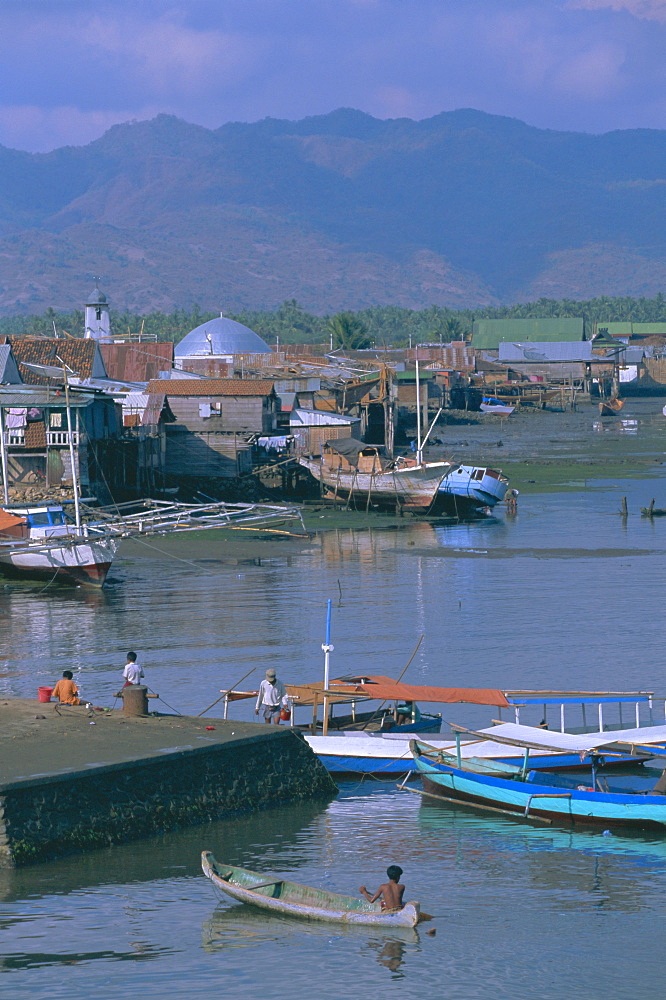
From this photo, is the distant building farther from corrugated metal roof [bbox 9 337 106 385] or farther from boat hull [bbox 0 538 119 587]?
boat hull [bbox 0 538 119 587]

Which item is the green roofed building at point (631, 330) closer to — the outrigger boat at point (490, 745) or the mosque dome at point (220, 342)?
the mosque dome at point (220, 342)

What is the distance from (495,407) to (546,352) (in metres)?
29.7

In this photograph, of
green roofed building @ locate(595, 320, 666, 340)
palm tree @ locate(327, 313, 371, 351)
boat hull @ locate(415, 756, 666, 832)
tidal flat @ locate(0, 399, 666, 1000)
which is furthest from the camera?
green roofed building @ locate(595, 320, 666, 340)

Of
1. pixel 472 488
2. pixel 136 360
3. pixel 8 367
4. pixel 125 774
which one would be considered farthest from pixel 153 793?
pixel 136 360

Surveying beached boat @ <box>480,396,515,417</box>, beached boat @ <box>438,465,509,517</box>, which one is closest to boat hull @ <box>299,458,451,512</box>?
beached boat @ <box>438,465,509,517</box>

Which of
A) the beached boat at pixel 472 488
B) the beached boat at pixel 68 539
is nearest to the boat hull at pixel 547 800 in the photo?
the beached boat at pixel 68 539

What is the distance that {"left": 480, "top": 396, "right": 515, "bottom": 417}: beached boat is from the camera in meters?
114

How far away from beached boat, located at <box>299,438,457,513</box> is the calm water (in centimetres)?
1811

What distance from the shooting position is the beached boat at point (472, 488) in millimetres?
54188

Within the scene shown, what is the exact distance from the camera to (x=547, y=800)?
19328 millimetres

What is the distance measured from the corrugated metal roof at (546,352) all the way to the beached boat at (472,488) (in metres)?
87.0

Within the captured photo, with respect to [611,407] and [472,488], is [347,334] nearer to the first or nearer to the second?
[611,407]

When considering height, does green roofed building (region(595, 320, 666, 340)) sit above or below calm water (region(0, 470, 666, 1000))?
above

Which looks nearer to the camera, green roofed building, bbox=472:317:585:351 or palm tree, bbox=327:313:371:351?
palm tree, bbox=327:313:371:351
